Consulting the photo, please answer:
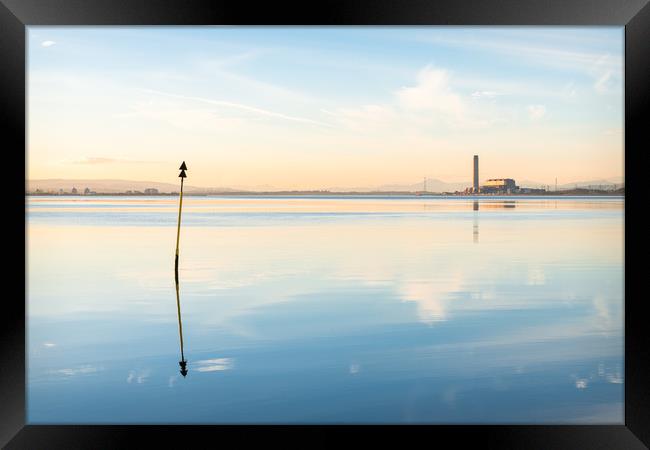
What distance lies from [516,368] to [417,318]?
2.87 meters

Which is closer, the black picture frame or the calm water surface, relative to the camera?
the black picture frame

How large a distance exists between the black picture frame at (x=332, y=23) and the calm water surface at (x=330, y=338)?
1.98 metres

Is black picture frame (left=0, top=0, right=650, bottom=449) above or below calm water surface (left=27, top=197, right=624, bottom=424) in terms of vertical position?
above

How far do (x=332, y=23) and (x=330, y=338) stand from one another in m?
5.31

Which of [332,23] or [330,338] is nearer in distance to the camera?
[332,23]

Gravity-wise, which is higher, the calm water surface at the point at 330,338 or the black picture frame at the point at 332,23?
the black picture frame at the point at 332,23

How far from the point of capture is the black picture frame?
3.52 m

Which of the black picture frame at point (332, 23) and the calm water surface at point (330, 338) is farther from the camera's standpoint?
the calm water surface at point (330, 338)

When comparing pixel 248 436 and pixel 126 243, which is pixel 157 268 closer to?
pixel 126 243

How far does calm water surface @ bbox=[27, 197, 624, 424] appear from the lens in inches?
231

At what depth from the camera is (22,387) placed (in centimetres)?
383

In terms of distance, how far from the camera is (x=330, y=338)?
8.56 metres

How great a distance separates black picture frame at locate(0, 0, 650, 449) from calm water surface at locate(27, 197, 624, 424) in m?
1.98

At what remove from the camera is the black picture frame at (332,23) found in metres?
3.52
